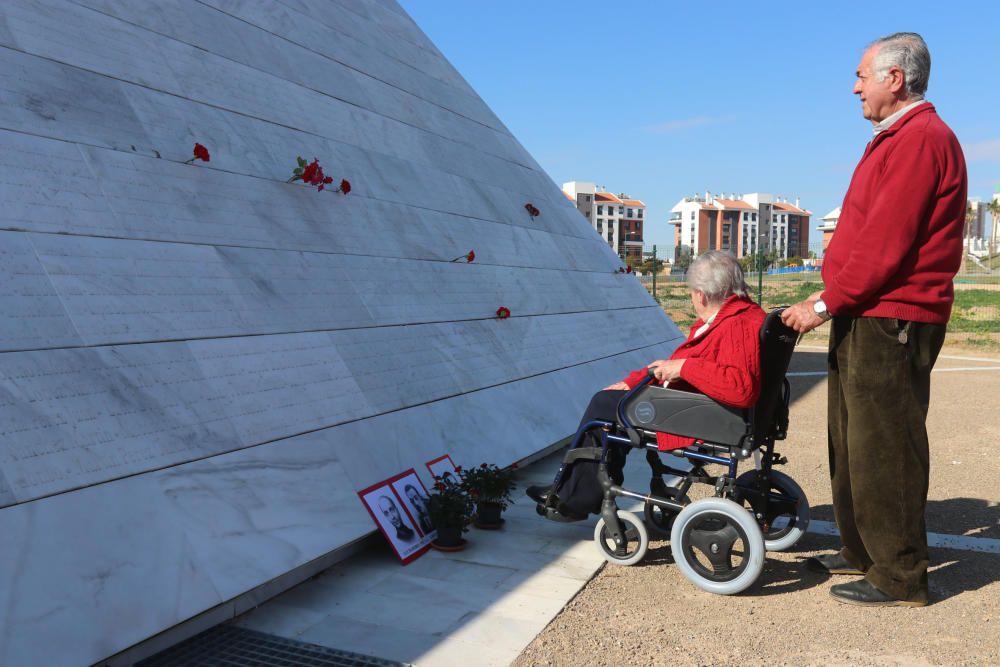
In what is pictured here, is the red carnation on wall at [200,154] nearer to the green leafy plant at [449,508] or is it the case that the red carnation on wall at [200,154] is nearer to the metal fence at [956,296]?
the green leafy plant at [449,508]

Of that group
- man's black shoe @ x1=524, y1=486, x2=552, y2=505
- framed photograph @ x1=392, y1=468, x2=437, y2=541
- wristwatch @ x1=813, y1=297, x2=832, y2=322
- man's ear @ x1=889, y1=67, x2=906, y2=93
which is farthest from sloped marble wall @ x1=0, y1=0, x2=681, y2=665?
man's ear @ x1=889, y1=67, x2=906, y2=93

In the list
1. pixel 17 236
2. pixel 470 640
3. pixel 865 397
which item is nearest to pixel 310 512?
pixel 470 640

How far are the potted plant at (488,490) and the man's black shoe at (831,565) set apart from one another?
161 centimetres

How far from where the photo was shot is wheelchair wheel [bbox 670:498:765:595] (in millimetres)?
3752

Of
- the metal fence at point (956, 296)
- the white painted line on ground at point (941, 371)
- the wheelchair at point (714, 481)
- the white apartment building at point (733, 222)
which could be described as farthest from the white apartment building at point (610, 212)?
the wheelchair at point (714, 481)

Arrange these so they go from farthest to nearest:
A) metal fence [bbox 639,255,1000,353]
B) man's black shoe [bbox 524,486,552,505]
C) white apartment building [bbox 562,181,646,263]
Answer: white apartment building [bbox 562,181,646,263] < metal fence [bbox 639,255,1000,353] < man's black shoe [bbox 524,486,552,505]

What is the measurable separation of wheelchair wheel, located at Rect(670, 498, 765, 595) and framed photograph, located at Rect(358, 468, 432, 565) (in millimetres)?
1295

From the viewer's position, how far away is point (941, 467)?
657 centimetres

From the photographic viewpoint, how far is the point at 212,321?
166 inches

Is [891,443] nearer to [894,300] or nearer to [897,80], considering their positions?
[894,300]

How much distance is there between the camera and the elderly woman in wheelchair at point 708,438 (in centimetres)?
386

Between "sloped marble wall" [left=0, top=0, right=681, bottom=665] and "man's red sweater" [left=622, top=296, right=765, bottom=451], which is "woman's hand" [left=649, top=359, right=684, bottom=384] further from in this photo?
"sloped marble wall" [left=0, top=0, right=681, bottom=665]

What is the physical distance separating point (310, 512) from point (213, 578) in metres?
0.70

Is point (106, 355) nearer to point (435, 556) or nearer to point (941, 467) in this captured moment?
point (435, 556)
